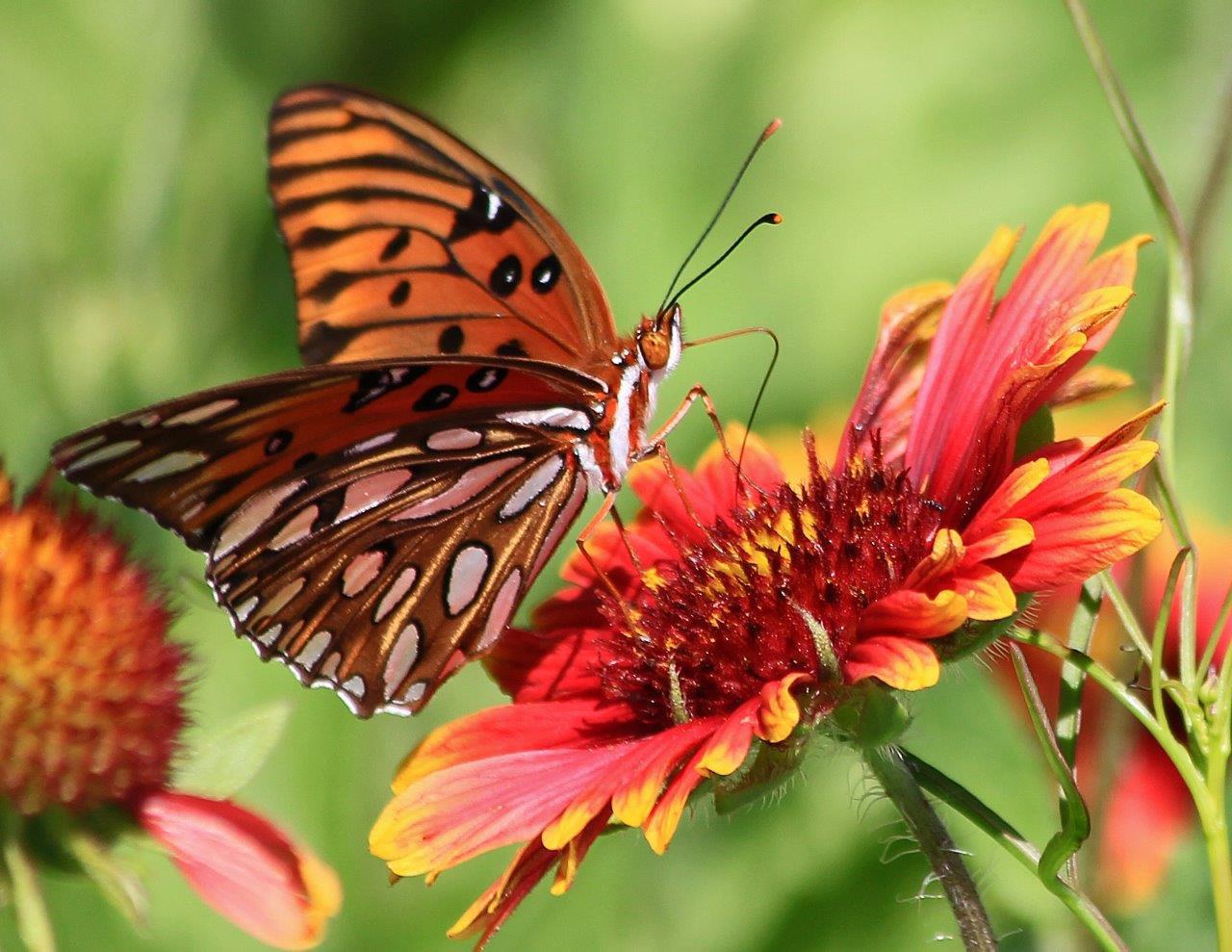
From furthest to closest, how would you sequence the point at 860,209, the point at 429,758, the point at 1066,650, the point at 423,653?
the point at 860,209 → the point at 423,653 → the point at 429,758 → the point at 1066,650

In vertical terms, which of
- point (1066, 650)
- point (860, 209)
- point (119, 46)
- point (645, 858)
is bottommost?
point (645, 858)

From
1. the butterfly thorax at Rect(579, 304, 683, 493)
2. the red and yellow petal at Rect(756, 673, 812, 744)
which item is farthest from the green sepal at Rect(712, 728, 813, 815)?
the butterfly thorax at Rect(579, 304, 683, 493)

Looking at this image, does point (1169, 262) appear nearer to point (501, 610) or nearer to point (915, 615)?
point (915, 615)

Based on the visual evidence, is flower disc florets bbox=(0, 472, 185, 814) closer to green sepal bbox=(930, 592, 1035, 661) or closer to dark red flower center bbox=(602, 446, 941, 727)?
dark red flower center bbox=(602, 446, 941, 727)

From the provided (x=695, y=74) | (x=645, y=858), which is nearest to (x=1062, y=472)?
(x=645, y=858)

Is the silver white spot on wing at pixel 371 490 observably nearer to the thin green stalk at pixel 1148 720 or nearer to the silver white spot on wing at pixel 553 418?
the silver white spot on wing at pixel 553 418

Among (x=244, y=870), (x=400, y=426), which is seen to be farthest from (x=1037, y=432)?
(x=244, y=870)

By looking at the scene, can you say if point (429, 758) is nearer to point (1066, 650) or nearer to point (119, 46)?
point (1066, 650)
